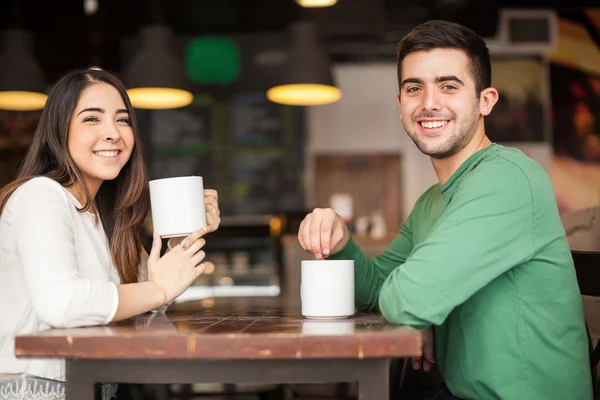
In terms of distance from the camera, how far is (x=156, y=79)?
4.22m

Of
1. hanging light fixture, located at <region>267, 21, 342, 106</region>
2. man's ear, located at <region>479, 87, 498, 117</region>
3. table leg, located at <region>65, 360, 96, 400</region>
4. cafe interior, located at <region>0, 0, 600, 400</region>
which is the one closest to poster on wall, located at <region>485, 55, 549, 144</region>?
cafe interior, located at <region>0, 0, 600, 400</region>

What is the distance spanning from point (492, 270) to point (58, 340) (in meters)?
0.75

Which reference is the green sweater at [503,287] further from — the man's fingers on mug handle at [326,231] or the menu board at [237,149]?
the menu board at [237,149]

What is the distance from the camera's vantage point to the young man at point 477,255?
1.21 metres

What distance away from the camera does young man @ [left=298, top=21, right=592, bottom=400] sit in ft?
3.97

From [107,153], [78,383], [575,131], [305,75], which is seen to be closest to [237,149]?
[305,75]

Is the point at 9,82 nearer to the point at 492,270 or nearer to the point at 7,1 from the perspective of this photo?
the point at 7,1

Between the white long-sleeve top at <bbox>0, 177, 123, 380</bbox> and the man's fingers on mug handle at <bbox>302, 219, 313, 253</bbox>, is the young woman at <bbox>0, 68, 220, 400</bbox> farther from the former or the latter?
the man's fingers on mug handle at <bbox>302, 219, 313, 253</bbox>

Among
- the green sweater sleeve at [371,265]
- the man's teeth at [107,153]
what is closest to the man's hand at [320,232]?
the green sweater sleeve at [371,265]

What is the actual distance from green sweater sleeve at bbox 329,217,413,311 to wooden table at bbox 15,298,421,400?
0.52 meters

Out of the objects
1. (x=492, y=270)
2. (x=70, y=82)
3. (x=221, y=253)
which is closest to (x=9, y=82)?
(x=221, y=253)

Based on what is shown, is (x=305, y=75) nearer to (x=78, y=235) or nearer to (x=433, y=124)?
(x=433, y=124)

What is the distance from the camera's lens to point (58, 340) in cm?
105

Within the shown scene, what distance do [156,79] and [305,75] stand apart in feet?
3.07
